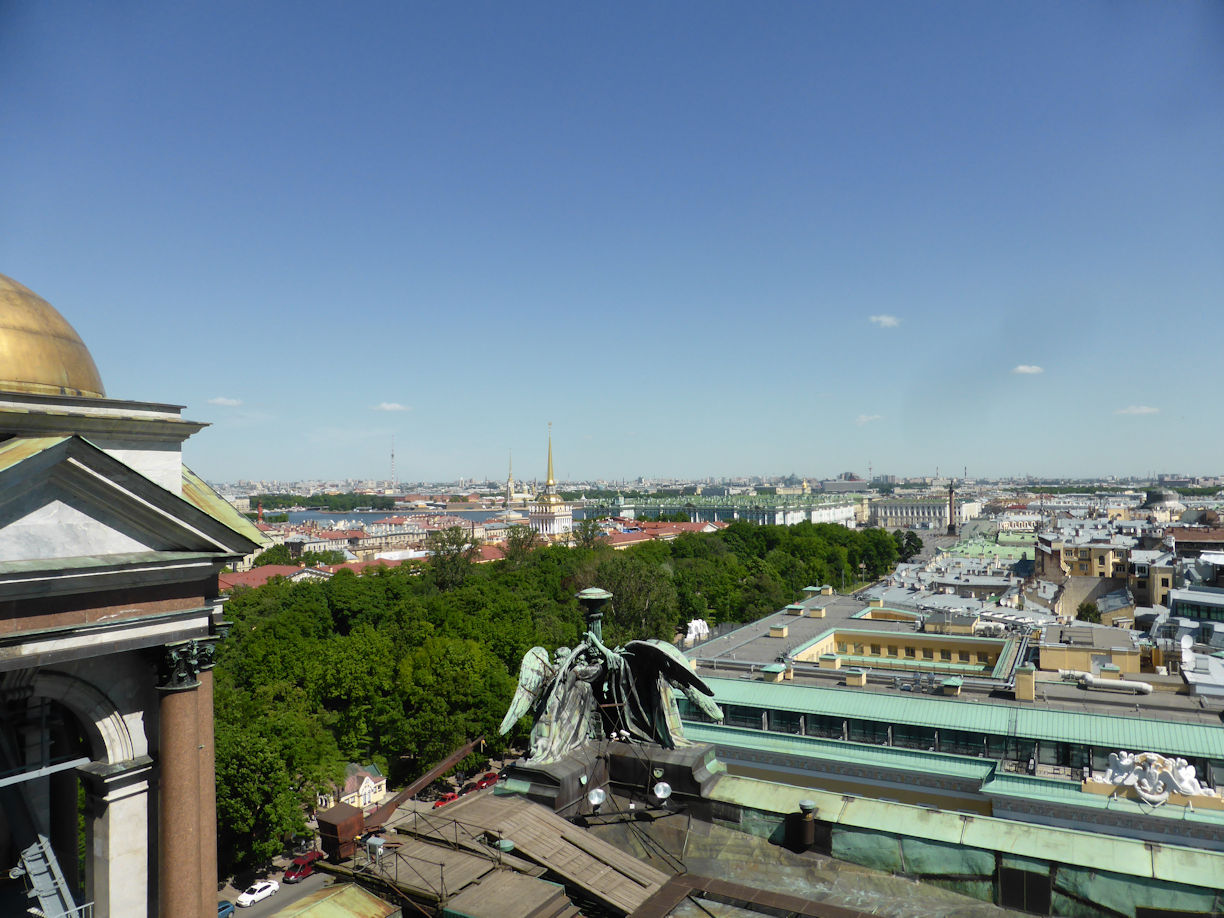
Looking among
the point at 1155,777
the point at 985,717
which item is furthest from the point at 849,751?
the point at 1155,777

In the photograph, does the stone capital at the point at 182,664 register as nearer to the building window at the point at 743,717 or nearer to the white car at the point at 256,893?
the white car at the point at 256,893

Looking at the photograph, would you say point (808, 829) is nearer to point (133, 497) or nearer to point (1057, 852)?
point (1057, 852)

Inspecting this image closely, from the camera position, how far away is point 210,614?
12.6 meters

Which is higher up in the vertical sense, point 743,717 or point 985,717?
point 985,717

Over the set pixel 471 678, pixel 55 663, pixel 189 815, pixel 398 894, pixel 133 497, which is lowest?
pixel 471 678

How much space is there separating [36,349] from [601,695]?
11807mm

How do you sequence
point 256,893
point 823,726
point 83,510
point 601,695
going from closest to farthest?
point 83,510 → point 601,695 → point 256,893 → point 823,726

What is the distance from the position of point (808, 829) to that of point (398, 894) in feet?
22.3

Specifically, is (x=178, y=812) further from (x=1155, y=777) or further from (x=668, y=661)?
(x=1155, y=777)

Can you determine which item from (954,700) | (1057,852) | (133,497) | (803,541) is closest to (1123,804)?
(954,700)

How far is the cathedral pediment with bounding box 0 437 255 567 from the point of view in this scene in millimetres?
10523

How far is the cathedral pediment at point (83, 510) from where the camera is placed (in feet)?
34.5

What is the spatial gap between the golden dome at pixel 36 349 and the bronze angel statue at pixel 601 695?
937 cm

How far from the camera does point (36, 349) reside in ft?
38.8
